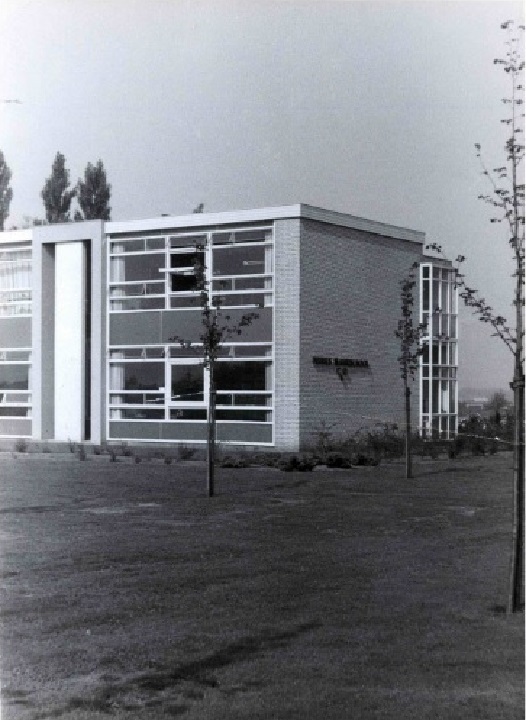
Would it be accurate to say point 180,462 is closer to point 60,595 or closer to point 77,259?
point 77,259

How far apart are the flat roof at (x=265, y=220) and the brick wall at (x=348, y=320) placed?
0.20m

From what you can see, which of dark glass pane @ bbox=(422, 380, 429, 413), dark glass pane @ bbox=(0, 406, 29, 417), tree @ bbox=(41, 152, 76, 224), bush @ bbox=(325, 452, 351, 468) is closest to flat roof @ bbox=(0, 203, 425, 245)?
tree @ bbox=(41, 152, 76, 224)

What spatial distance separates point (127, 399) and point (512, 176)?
20.1 m

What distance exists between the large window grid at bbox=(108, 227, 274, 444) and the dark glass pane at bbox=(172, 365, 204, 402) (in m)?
0.04

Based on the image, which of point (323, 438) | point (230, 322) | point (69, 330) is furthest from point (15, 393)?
point (323, 438)

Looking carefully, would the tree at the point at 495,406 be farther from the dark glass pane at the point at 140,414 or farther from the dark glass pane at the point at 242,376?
the dark glass pane at the point at 140,414

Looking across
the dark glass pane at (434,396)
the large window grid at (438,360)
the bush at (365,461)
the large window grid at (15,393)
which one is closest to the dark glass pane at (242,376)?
the large window grid at (438,360)

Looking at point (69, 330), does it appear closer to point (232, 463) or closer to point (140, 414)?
point (140, 414)

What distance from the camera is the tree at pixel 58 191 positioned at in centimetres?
1043

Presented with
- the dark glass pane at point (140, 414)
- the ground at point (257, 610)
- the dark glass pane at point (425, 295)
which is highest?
the dark glass pane at point (425, 295)

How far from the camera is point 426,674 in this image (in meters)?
5.50

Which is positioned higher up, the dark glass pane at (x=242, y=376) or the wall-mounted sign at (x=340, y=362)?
the wall-mounted sign at (x=340, y=362)

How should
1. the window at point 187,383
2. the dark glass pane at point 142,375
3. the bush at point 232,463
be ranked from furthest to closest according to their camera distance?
1. the dark glass pane at point 142,375
2. the window at point 187,383
3. the bush at point 232,463

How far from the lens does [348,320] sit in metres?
24.8
